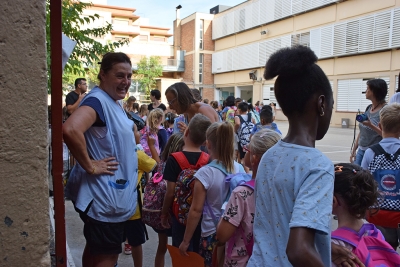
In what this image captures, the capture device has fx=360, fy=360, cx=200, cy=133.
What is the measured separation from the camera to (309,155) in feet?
4.41

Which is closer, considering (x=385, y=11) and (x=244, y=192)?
(x=244, y=192)

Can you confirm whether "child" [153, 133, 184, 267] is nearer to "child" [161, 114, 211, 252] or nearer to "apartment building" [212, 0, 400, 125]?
"child" [161, 114, 211, 252]

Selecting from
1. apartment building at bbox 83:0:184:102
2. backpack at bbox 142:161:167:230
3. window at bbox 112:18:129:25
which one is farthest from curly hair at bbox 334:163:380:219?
window at bbox 112:18:129:25

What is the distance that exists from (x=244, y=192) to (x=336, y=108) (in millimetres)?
27266

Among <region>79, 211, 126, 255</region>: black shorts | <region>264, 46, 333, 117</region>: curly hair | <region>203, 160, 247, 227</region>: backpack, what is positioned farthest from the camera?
→ <region>203, 160, 247, 227</region>: backpack

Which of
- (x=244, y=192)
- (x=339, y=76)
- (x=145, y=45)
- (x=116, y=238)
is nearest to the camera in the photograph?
(x=244, y=192)

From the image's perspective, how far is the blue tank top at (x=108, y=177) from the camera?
233 cm

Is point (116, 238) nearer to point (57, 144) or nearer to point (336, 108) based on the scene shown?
point (57, 144)

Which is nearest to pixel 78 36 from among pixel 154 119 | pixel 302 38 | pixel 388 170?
pixel 154 119

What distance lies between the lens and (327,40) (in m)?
28.1

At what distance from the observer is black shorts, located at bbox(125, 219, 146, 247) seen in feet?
10.7

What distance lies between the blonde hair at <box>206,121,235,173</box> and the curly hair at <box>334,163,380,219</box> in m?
1.08

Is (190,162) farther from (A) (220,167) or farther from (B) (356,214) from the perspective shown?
(B) (356,214)

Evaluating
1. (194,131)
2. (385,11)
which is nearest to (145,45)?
(385,11)
